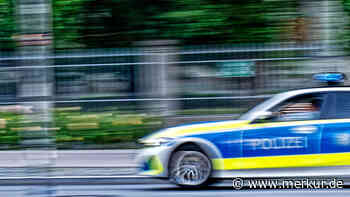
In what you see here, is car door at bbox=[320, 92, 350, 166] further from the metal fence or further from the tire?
the metal fence

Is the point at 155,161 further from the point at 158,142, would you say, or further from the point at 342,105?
the point at 342,105

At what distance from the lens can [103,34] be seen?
655 inches

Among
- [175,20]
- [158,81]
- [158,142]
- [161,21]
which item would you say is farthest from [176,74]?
[158,142]

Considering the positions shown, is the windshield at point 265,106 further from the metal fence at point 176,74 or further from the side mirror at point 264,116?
the metal fence at point 176,74

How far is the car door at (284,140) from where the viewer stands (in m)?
8.41

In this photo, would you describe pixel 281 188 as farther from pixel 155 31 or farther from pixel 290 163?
pixel 155 31

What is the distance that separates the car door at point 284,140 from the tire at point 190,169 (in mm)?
503

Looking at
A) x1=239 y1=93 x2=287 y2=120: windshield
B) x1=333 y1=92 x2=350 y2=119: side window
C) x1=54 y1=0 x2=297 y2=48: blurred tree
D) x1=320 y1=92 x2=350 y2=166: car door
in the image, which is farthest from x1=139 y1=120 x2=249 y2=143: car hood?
x1=54 y1=0 x2=297 y2=48: blurred tree

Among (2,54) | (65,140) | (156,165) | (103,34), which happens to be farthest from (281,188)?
(103,34)

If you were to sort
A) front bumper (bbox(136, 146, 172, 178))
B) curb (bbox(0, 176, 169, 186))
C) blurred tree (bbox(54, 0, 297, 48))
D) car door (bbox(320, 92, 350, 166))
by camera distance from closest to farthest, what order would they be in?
car door (bbox(320, 92, 350, 166)) → front bumper (bbox(136, 146, 172, 178)) → curb (bbox(0, 176, 169, 186)) → blurred tree (bbox(54, 0, 297, 48))

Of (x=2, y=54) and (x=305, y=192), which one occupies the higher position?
(x=2, y=54)

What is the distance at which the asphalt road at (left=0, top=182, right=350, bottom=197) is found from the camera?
27.5 ft

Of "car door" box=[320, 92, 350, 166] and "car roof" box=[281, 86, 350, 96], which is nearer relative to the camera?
"car door" box=[320, 92, 350, 166]

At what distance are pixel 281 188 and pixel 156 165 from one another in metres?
1.62
